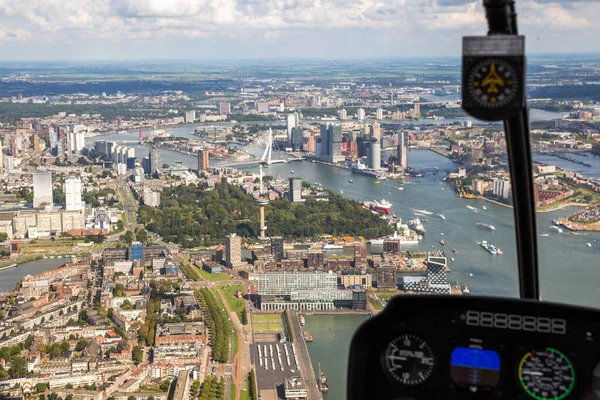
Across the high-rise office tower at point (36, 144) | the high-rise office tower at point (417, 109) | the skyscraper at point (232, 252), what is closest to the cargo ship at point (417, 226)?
the skyscraper at point (232, 252)

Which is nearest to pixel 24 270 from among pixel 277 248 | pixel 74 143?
pixel 277 248

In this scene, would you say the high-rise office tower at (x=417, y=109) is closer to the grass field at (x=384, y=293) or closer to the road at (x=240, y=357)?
the grass field at (x=384, y=293)

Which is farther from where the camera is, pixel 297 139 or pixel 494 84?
pixel 297 139

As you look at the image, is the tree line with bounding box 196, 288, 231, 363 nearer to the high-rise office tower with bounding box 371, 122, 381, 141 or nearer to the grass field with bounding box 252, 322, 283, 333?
the grass field with bounding box 252, 322, 283, 333

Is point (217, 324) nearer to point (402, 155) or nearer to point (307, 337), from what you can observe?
point (307, 337)

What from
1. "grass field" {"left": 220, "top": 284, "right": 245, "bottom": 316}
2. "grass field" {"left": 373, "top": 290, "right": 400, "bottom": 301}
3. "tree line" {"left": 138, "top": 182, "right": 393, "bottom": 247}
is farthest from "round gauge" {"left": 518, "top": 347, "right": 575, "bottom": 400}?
"tree line" {"left": 138, "top": 182, "right": 393, "bottom": 247}

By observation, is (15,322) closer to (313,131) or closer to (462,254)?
(462,254)
